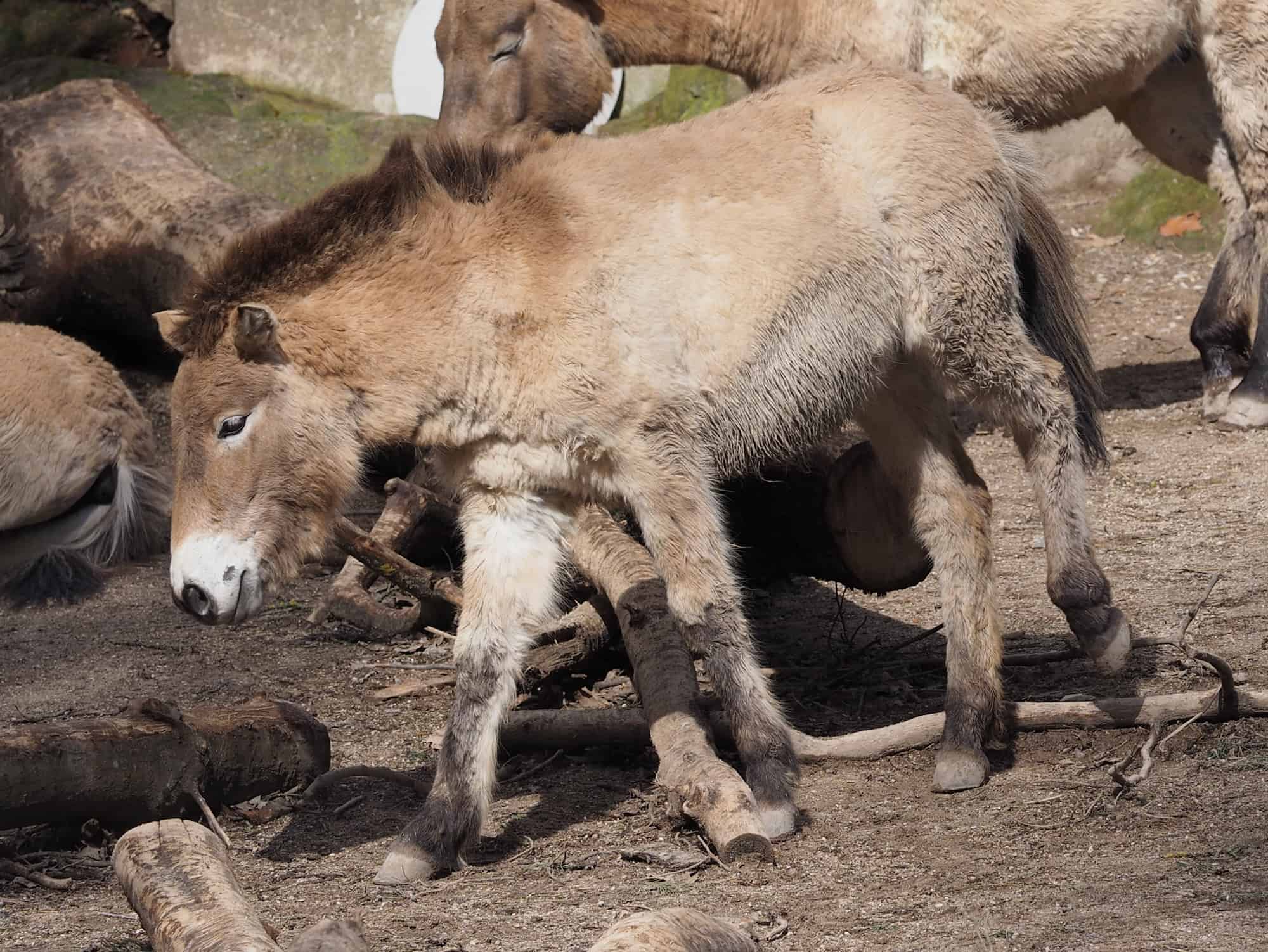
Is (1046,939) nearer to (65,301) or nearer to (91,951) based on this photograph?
(91,951)

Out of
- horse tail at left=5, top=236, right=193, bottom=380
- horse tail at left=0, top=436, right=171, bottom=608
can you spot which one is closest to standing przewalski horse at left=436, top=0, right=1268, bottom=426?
horse tail at left=5, top=236, right=193, bottom=380

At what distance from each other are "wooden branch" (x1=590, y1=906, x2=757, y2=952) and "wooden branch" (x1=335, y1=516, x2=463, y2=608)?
272 cm

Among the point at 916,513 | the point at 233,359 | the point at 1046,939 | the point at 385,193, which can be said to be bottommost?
the point at 1046,939

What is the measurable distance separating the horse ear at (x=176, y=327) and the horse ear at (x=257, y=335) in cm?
17

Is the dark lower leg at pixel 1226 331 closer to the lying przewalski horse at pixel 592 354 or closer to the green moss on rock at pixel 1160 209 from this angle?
the green moss on rock at pixel 1160 209

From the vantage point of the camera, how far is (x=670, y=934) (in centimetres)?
284

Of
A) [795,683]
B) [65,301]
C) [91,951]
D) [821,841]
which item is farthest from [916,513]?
Result: [65,301]

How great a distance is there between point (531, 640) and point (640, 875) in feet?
2.66

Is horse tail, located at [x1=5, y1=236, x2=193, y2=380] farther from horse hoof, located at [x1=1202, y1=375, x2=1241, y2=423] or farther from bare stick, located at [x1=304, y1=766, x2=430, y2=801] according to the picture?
horse hoof, located at [x1=1202, y1=375, x2=1241, y2=423]

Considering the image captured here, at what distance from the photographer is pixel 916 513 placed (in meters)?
4.85

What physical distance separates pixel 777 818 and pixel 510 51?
444 cm

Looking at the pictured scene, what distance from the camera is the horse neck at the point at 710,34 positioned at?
6.72 meters

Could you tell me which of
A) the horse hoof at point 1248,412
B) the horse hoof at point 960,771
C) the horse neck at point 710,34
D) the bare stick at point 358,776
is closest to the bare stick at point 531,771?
the bare stick at point 358,776

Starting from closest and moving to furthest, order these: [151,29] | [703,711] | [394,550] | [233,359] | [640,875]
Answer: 1. [640,875]
2. [233,359]
3. [703,711]
4. [394,550]
5. [151,29]
